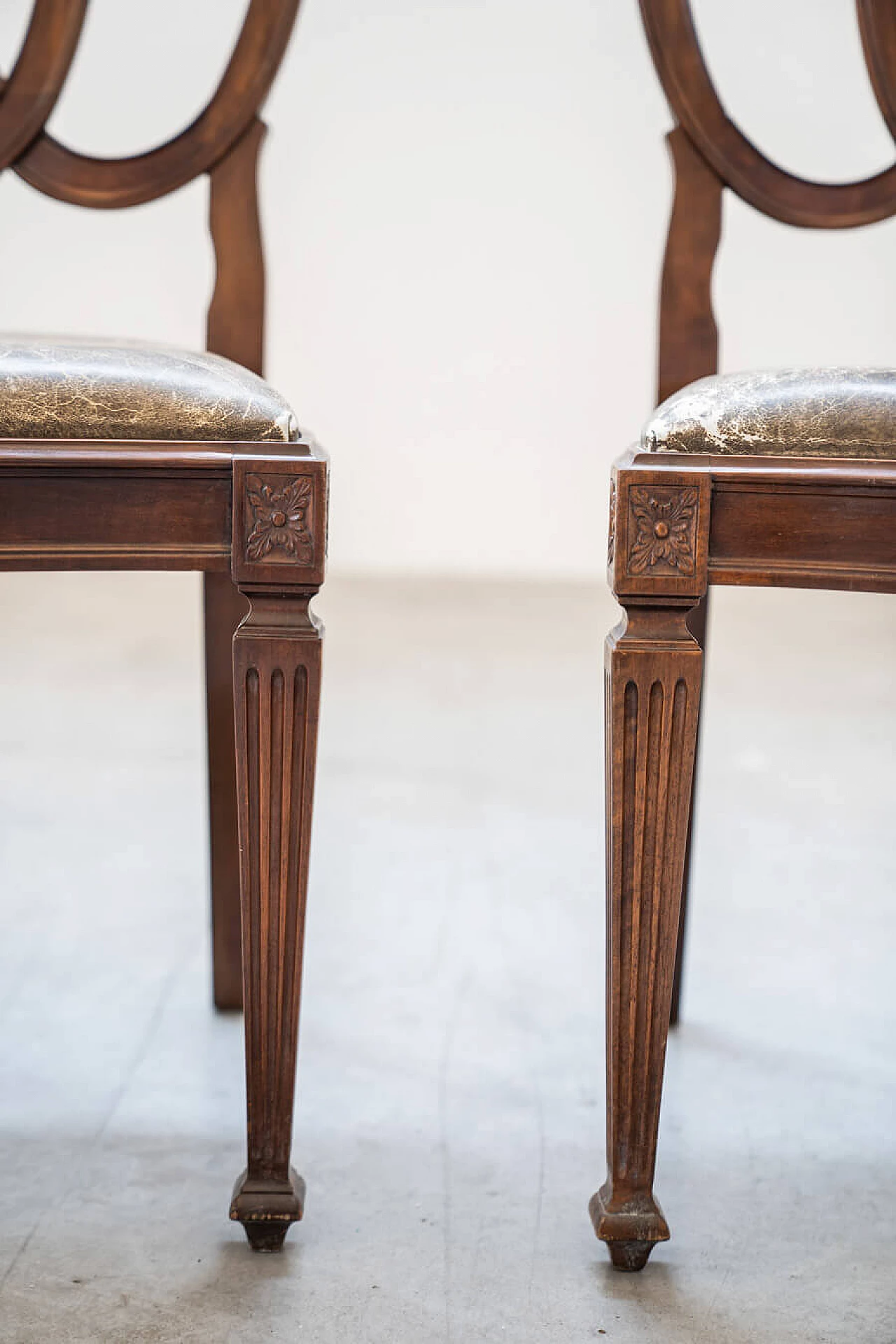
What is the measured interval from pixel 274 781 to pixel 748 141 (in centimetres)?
61

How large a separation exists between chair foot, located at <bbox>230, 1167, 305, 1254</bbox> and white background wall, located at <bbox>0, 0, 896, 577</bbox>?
3.07 metres

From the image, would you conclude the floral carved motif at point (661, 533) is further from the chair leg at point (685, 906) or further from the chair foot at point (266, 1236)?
the chair foot at point (266, 1236)

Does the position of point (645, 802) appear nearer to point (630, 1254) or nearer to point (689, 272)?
point (630, 1254)

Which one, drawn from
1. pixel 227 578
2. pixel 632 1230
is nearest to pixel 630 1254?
pixel 632 1230

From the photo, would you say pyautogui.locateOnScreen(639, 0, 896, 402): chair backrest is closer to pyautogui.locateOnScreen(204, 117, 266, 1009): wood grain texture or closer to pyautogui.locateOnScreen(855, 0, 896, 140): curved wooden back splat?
pyautogui.locateOnScreen(855, 0, 896, 140): curved wooden back splat

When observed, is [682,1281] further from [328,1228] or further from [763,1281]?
[328,1228]

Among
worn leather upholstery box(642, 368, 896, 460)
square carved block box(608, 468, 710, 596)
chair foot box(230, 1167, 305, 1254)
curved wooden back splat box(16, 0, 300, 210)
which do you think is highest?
curved wooden back splat box(16, 0, 300, 210)

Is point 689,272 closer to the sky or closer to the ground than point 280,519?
closer to the sky

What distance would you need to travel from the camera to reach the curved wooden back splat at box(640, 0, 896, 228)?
101cm

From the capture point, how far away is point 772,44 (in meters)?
3.74

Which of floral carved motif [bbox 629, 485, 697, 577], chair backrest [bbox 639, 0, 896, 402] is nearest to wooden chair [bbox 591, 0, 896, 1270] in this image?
floral carved motif [bbox 629, 485, 697, 577]

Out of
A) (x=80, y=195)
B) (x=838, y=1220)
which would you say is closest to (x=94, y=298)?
(x=80, y=195)

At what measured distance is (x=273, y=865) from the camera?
2.52 feet

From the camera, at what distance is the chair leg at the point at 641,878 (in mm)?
738
